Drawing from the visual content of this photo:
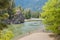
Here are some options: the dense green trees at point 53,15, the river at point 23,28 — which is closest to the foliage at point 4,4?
the dense green trees at point 53,15

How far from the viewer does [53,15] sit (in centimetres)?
1634

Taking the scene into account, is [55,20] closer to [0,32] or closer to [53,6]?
[53,6]

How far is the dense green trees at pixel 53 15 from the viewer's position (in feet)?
53.1

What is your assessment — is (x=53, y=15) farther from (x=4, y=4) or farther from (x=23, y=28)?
(x=23, y=28)

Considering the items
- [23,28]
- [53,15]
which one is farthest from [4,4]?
[23,28]

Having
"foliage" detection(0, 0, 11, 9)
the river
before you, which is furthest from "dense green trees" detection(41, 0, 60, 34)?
"foliage" detection(0, 0, 11, 9)

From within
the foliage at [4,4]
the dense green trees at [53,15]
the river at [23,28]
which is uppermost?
the foliage at [4,4]

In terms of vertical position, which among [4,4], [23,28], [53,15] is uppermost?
[4,4]

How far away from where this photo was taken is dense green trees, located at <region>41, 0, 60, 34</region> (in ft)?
53.1

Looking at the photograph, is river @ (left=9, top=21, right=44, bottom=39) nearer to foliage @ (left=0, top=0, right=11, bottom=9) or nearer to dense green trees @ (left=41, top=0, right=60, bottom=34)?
dense green trees @ (left=41, top=0, right=60, bottom=34)

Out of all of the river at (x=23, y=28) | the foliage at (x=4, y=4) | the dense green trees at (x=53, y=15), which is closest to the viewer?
the foliage at (x=4, y=4)

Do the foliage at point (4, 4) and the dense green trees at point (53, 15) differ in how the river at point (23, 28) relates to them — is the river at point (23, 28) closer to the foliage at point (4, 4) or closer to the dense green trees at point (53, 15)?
the dense green trees at point (53, 15)

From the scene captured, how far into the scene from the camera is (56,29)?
17062 mm

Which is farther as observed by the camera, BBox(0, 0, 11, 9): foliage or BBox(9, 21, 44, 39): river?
BBox(9, 21, 44, 39): river
